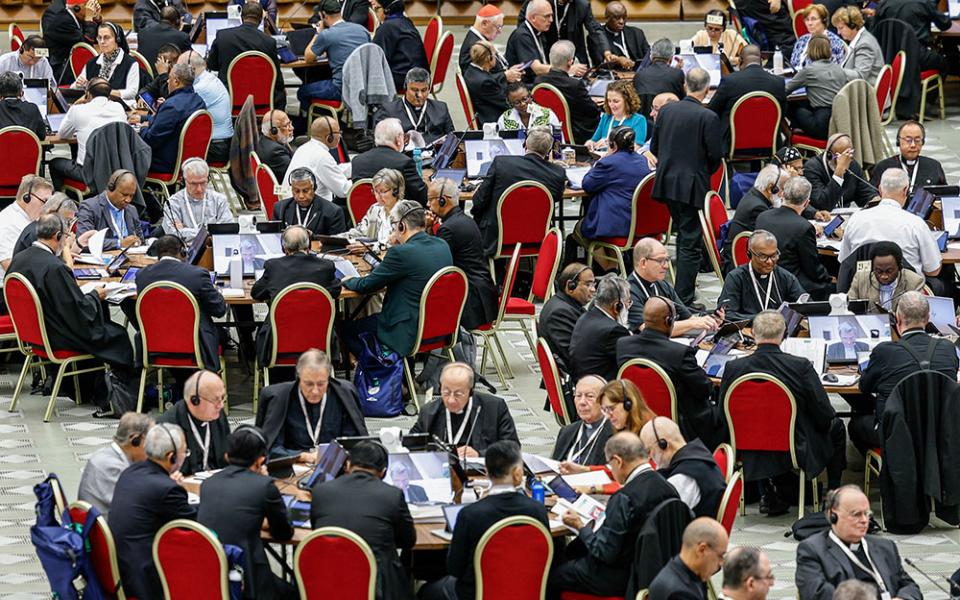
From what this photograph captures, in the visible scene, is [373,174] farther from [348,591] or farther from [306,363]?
[348,591]

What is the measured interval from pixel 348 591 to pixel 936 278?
18.1ft

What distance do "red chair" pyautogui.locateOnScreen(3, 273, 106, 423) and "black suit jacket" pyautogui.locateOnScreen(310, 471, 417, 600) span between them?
366cm

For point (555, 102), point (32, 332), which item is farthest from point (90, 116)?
point (555, 102)

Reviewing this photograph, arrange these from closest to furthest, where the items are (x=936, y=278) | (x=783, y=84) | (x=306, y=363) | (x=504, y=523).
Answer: (x=504, y=523) → (x=306, y=363) → (x=936, y=278) → (x=783, y=84)

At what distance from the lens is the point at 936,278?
38.1 ft

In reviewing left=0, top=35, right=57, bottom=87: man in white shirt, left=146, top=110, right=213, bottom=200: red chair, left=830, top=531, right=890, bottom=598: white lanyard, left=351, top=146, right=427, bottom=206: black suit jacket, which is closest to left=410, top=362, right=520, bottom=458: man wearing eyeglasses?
left=830, top=531, right=890, bottom=598: white lanyard

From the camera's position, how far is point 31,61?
1558 centimetres

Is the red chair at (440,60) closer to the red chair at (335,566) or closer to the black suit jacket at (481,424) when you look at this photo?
the black suit jacket at (481,424)

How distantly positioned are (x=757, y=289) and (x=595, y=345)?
1.27m

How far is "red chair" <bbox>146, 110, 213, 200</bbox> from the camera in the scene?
45.5ft

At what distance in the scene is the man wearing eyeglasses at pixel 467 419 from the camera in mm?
8883

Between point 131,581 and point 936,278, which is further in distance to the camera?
point 936,278

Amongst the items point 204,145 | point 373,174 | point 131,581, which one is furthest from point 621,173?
point 131,581

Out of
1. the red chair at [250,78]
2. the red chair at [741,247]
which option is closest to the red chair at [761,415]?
the red chair at [741,247]
